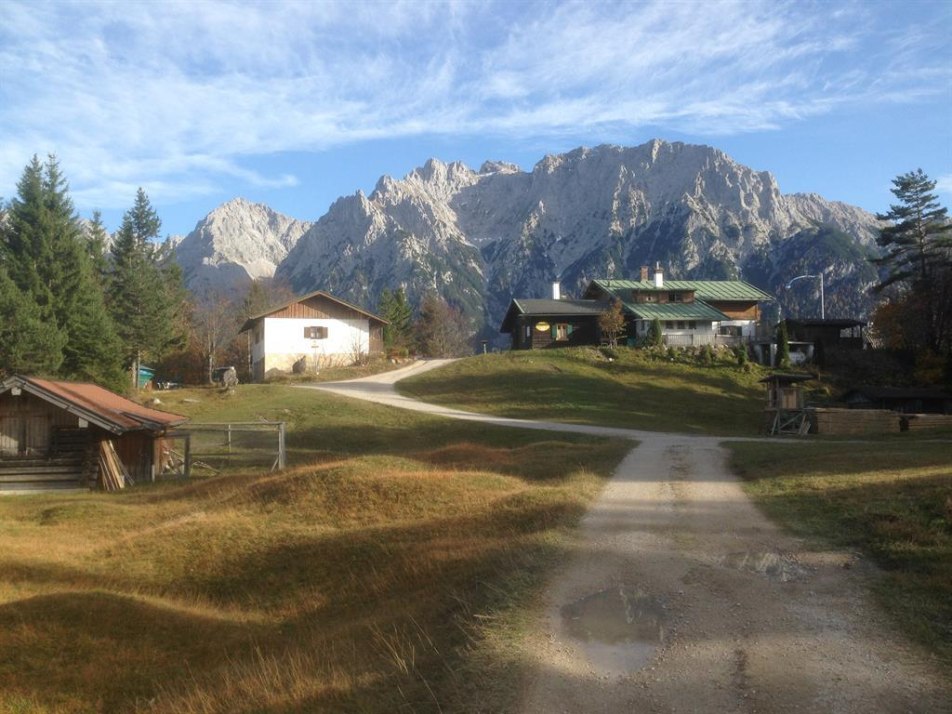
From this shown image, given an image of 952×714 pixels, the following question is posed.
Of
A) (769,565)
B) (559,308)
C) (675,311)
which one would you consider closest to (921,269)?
(675,311)

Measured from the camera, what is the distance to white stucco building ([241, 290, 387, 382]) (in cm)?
5834

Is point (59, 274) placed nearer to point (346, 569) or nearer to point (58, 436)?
point (58, 436)

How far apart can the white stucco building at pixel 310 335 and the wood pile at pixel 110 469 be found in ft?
103

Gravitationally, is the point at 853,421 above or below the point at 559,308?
below

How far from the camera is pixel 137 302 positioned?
174 feet

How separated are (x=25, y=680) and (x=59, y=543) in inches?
322

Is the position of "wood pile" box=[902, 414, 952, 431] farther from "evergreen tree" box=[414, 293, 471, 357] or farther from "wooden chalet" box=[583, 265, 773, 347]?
"evergreen tree" box=[414, 293, 471, 357]

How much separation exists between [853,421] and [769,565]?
96.1 feet

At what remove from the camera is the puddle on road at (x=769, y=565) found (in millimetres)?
8656

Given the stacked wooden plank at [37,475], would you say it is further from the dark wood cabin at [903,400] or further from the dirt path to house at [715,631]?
the dark wood cabin at [903,400]

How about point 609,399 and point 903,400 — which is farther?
point 609,399

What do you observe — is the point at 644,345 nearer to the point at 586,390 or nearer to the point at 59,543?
the point at 586,390

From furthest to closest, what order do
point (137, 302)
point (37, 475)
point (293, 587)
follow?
point (137, 302)
point (37, 475)
point (293, 587)

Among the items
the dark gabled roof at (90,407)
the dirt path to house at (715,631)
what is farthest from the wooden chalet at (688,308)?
the dirt path to house at (715,631)
